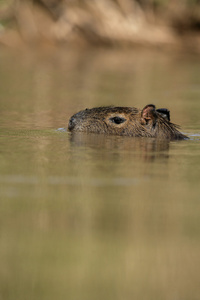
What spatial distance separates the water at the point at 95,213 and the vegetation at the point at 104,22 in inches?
671

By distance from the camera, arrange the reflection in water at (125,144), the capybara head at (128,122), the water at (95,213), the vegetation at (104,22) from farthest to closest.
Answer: the vegetation at (104,22), the capybara head at (128,122), the reflection in water at (125,144), the water at (95,213)

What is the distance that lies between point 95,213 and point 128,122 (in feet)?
14.9

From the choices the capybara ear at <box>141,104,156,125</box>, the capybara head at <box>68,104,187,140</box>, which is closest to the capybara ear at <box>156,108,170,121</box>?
the capybara head at <box>68,104,187,140</box>

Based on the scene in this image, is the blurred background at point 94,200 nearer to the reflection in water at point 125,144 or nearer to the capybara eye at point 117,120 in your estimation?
the reflection in water at point 125,144

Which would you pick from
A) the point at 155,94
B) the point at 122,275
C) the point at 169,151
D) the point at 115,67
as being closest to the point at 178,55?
the point at 115,67

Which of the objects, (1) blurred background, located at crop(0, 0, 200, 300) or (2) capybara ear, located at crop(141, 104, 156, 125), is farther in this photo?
(2) capybara ear, located at crop(141, 104, 156, 125)

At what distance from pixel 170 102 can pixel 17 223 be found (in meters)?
9.22

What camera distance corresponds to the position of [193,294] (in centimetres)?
329

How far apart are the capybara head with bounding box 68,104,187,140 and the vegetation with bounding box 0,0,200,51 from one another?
1828 cm

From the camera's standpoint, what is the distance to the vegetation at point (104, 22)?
27.2m

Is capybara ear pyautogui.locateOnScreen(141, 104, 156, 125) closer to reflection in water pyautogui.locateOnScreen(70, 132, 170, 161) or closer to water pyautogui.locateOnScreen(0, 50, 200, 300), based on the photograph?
reflection in water pyautogui.locateOnScreen(70, 132, 170, 161)

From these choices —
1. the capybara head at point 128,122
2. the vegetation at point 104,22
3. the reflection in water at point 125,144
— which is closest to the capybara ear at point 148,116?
the capybara head at point 128,122

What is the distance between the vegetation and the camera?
2725 cm

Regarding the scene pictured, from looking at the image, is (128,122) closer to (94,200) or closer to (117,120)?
(117,120)
